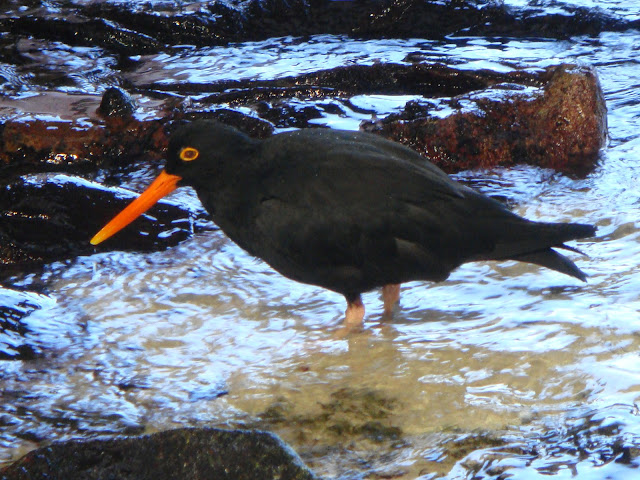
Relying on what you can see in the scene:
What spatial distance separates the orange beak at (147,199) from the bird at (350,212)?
0.54 feet

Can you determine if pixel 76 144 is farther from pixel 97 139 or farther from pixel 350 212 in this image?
pixel 350 212

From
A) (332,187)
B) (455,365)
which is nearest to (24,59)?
(332,187)

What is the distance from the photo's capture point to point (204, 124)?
3.59 m

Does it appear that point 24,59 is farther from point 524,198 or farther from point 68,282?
point 524,198

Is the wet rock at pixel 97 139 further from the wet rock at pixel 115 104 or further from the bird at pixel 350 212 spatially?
the bird at pixel 350 212

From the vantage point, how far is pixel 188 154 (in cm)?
358

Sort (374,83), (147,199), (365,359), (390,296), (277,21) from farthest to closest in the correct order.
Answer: (277,21) < (374,83) < (147,199) < (390,296) < (365,359)

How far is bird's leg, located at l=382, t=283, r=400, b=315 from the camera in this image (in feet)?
12.0

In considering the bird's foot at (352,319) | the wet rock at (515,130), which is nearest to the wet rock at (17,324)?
the bird's foot at (352,319)

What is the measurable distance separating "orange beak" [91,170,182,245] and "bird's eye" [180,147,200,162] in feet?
0.36

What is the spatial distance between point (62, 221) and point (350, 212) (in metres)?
1.82

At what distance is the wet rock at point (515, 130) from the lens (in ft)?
16.9

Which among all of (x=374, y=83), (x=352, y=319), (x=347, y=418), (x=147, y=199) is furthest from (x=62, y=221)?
(x=374, y=83)

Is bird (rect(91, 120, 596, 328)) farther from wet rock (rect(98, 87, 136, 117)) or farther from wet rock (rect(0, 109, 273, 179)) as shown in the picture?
wet rock (rect(98, 87, 136, 117))
